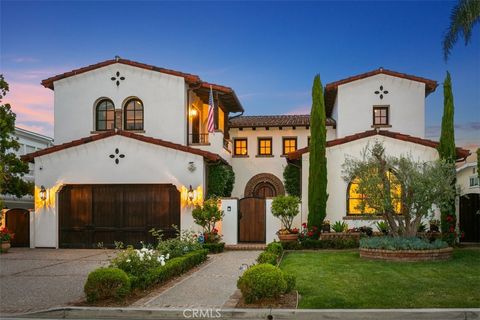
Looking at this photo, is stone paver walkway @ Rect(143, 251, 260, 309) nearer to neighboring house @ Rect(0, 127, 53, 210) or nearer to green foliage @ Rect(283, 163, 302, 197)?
green foliage @ Rect(283, 163, 302, 197)

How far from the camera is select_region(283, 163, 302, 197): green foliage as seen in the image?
28344 millimetres

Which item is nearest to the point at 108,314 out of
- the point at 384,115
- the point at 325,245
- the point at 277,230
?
the point at 325,245

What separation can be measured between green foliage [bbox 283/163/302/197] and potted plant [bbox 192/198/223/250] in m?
8.14

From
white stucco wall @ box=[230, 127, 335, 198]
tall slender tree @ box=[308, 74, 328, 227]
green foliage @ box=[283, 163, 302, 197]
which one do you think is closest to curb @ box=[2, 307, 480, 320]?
tall slender tree @ box=[308, 74, 328, 227]

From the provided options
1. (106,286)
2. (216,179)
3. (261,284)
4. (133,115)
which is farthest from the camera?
(133,115)

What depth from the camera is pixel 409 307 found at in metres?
9.13

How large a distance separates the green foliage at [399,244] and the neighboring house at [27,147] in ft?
77.6

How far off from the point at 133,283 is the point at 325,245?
10750mm

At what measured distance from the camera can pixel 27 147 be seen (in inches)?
1409

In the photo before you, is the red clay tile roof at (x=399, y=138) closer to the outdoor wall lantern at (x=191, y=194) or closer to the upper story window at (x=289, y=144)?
the outdoor wall lantern at (x=191, y=194)

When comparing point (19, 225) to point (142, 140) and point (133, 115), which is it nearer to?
point (142, 140)

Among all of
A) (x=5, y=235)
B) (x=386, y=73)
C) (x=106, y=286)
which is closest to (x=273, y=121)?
(x=386, y=73)

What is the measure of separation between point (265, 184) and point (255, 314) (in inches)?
870

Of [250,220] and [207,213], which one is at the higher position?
[207,213]
